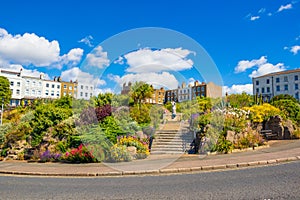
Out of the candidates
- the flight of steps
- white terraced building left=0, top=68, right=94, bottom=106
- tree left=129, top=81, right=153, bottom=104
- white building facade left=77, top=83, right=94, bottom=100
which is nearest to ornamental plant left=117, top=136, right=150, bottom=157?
the flight of steps

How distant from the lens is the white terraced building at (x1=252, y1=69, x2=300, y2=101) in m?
63.4

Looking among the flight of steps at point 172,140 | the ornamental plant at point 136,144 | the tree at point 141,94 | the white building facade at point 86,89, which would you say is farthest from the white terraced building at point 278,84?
the white building facade at point 86,89

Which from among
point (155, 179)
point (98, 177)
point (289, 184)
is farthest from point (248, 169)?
point (98, 177)

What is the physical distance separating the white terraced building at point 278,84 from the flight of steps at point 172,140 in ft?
170

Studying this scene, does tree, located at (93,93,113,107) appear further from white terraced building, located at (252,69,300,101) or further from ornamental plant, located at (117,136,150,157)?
white terraced building, located at (252,69,300,101)

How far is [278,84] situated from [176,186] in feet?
234

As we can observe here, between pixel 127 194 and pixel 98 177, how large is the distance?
2.89 metres

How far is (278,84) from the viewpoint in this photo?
67.2 metres

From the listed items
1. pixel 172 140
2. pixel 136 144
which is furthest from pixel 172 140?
pixel 136 144

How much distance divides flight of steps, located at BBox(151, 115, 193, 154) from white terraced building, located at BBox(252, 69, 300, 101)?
51.9 meters

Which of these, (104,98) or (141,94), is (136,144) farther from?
(104,98)

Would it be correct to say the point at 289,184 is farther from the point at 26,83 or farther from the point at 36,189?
the point at 26,83

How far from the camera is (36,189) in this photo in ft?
21.6

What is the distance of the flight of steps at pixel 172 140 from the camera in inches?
523
